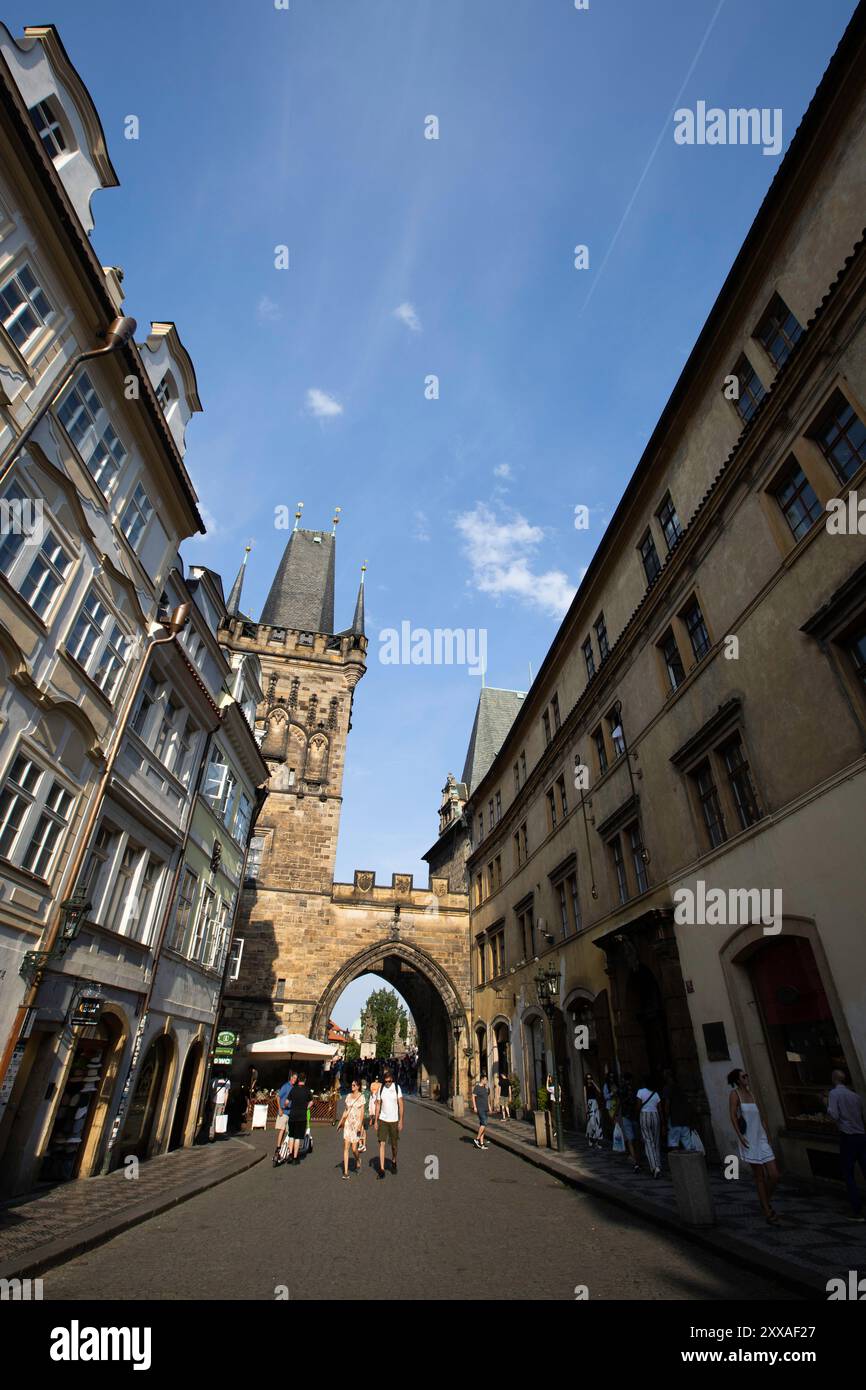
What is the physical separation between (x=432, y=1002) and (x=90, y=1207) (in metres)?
32.1

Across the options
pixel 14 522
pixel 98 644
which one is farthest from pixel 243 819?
pixel 14 522

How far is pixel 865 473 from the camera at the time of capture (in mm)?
8867

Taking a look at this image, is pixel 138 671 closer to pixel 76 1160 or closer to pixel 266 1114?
pixel 76 1160

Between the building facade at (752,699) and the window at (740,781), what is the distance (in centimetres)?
5

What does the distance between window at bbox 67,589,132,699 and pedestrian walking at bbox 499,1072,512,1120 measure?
22.4 m

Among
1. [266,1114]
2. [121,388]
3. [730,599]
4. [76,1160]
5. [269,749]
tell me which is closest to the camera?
[76,1160]

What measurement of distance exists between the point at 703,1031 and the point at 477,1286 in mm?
7932

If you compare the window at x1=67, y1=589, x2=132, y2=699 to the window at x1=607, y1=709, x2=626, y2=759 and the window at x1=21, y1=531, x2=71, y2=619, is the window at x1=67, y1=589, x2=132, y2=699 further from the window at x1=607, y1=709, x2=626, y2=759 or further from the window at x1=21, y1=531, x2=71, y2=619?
the window at x1=607, y1=709, x2=626, y2=759

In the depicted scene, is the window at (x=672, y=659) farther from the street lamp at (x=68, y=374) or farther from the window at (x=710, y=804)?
the street lamp at (x=68, y=374)

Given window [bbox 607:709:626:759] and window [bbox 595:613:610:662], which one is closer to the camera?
window [bbox 607:709:626:759]

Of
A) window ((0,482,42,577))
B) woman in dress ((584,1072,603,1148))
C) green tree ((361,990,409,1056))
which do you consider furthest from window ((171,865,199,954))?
green tree ((361,990,409,1056))

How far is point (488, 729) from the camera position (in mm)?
46969

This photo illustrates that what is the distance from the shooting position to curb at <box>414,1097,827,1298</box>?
5117 millimetres
